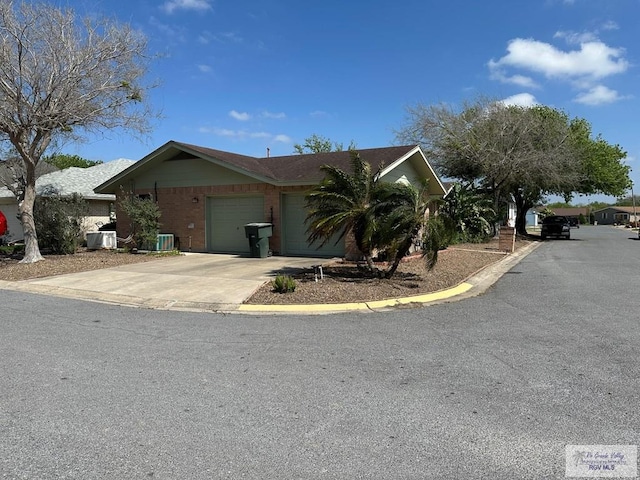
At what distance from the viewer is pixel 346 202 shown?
433 inches

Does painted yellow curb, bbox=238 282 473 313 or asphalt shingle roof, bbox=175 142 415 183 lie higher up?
asphalt shingle roof, bbox=175 142 415 183

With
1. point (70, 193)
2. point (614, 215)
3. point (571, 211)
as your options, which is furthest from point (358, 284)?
point (571, 211)

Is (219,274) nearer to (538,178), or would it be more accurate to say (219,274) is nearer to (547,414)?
(547,414)

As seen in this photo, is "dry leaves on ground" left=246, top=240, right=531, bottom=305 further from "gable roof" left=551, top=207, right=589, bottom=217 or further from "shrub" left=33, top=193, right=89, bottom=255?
"gable roof" left=551, top=207, right=589, bottom=217

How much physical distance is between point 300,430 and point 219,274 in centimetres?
913

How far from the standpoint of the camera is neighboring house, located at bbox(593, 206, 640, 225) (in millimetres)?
111375

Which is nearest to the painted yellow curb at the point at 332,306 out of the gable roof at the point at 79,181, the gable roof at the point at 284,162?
the gable roof at the point at 284,162

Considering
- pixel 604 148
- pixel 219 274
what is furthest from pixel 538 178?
pixel 219 274

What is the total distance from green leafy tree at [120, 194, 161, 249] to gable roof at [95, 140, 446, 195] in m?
1.88

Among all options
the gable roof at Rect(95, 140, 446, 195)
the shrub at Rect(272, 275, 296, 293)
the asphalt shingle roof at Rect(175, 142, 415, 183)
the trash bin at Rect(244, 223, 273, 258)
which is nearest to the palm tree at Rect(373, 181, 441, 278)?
the shrub at Rect(272, 275, 296, 293)

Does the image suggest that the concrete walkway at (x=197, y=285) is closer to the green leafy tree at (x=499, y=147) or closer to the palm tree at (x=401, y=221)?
the palm tree at (x=401, y=221)

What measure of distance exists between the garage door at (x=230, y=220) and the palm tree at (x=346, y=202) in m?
6.59

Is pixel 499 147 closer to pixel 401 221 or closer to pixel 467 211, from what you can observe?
pixel 467 211

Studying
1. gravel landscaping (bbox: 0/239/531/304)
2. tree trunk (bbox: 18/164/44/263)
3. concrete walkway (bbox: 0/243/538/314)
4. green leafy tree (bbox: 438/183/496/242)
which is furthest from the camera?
green leafy tree (bbox: 438/183/496/242)
